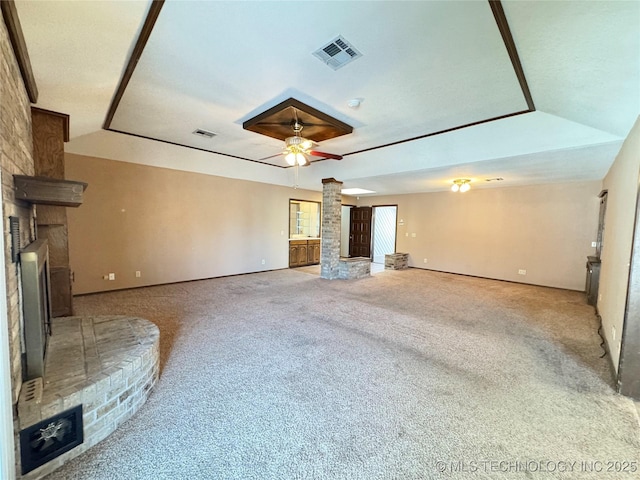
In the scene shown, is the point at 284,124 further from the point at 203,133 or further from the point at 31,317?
the point at 31,317

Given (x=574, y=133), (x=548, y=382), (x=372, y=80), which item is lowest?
(x=548, y=382)

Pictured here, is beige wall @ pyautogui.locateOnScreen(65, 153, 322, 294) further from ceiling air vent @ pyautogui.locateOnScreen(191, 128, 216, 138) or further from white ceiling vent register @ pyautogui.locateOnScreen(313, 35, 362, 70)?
white ceiling vent register @ pyautogui.locateOnScreen(313, 35, 362, 70)

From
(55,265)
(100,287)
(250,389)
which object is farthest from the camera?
(100,287)

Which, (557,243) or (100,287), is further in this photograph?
(557,243)

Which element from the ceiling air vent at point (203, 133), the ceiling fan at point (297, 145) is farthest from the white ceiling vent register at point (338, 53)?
the ceiling air vent at point (203, 133)

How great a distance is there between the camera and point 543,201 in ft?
21.9

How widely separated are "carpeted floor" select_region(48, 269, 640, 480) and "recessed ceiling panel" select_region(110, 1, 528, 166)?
10.1 feet

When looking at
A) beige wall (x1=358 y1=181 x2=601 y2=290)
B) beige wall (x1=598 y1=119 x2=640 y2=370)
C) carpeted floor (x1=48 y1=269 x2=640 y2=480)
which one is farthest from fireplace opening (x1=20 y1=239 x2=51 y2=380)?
beige wall (x1=358 y1=181 x2=601 y2=290)

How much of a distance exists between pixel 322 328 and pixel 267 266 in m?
A: 4.62

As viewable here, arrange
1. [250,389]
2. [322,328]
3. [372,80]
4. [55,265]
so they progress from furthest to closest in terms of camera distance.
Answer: [322,328]
[55,265]
[372,80]
[250,389]

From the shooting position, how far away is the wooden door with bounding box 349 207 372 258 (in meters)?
10.9

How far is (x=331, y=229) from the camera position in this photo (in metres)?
7.28

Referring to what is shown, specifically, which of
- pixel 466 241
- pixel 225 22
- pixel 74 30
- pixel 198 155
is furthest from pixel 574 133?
pixel 198 155

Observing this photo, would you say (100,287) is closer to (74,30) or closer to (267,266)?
(267,266)
